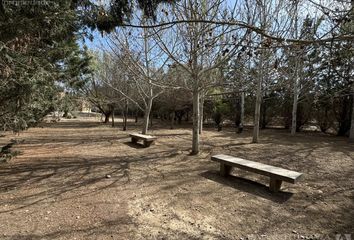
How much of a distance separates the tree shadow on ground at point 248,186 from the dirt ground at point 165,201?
0.06 feet

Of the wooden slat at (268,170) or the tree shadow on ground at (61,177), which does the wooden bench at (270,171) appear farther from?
the tree shadow on ground at (61,177)

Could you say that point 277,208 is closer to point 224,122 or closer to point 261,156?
point 261,156

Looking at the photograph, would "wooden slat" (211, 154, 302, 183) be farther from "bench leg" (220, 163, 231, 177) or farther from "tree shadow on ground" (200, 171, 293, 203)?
"tree shadow on ground" (200, 171, 293, 203)

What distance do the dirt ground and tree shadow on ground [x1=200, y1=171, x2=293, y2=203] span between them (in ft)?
0.06

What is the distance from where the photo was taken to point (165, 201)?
4.09 m

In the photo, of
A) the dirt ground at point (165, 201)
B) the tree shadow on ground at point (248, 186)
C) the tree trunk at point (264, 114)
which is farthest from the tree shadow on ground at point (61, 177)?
the tree trunk at point (264, 114)

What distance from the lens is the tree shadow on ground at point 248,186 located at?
430cm

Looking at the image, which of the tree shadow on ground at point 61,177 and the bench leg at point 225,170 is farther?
the bench leg at point 225,170

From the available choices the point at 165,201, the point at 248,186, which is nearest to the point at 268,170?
the point at 248,186

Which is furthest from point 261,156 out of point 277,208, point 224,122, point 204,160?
point 224,122

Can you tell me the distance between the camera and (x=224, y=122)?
75.5ft

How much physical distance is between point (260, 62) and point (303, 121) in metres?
9.84

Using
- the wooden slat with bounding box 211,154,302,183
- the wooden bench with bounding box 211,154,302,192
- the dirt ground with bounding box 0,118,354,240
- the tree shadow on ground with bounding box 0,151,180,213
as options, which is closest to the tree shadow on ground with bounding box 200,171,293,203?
the dirt ground with bounding box 0,118,354,240

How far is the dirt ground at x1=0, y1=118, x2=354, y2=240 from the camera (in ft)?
10.4
